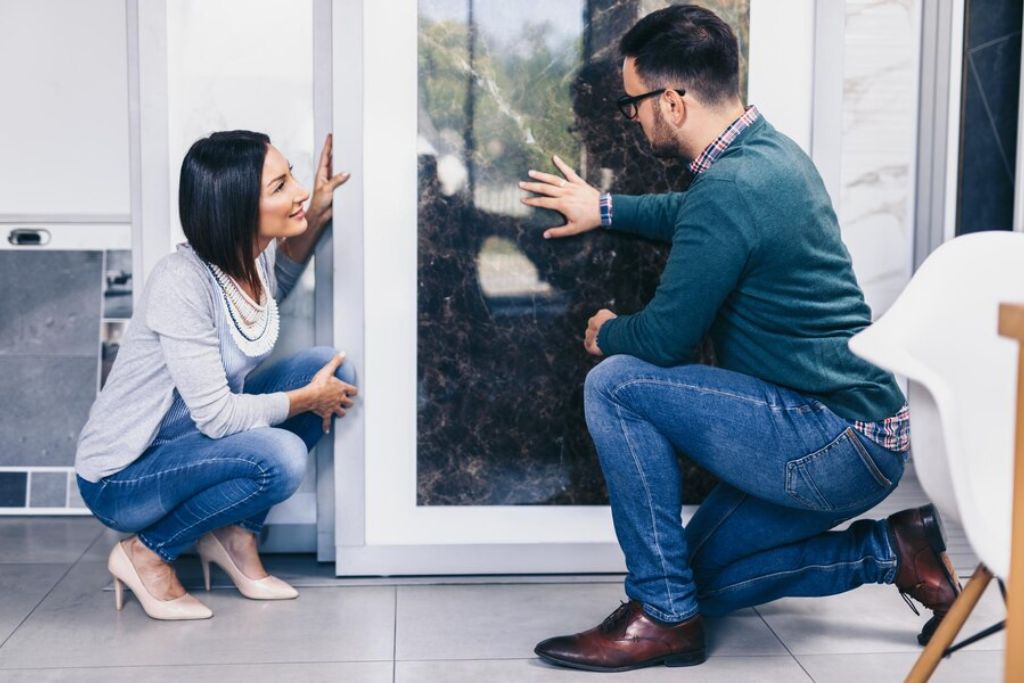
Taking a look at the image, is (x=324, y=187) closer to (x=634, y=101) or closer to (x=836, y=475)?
(x=634, y=101)

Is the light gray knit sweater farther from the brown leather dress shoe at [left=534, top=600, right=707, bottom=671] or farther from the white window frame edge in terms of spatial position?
the white window frame edge

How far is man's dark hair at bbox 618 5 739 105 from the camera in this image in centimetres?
214

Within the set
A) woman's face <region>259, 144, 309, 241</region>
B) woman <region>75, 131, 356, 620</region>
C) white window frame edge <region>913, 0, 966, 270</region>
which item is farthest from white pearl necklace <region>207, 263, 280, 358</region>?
white window frame edge <region>913, 0, 966, 270</region>

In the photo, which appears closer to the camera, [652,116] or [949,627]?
[949,627]

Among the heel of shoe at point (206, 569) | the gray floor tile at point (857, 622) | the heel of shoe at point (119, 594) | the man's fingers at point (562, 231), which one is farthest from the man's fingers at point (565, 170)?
the heel of shoe at point (119, 594)

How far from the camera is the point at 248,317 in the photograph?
7.72ft

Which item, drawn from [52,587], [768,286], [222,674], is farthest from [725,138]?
[52,587]

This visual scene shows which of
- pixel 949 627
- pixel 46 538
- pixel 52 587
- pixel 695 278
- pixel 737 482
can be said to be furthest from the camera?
pixel 46 538

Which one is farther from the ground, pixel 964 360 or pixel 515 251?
pixel 515 251

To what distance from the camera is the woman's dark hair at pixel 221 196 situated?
228cm

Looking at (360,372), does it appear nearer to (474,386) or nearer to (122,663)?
(474,386)

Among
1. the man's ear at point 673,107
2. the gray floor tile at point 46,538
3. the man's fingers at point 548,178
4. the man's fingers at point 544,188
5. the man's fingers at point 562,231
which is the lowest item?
the gray floor tile at point 46,538

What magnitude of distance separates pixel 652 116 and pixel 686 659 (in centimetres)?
104

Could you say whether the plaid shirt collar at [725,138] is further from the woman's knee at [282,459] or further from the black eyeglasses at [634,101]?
the woman's knee at [282,459]
